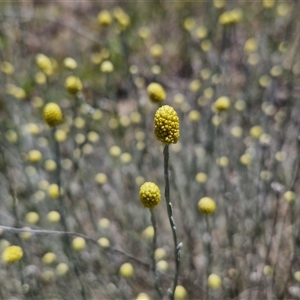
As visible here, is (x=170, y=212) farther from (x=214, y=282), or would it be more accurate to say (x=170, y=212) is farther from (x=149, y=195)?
(x=214, y=282)

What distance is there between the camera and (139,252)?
1723 millimetres

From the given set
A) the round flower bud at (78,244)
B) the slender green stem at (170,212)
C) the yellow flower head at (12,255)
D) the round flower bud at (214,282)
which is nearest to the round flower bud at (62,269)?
the round flower bud at (78,244)

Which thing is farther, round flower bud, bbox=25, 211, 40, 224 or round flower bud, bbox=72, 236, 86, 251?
round flower bud, bbox=25, 211, 40, 224

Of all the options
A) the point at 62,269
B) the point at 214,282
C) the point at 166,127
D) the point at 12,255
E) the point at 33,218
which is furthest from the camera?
the point at 33,218

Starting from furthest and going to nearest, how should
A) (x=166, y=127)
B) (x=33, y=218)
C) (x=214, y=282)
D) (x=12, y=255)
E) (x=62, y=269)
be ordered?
1. (x=33, y=218)
2. (x=62, y=269)
3. (x=214, y=282)
4. (x=12, y=255)
5. (x=166, y=127)

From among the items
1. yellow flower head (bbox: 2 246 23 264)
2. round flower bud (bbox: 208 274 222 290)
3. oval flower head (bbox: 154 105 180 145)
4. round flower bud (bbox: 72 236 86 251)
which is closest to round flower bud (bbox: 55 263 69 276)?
round flower bud (bbox: 72 236 86 251)

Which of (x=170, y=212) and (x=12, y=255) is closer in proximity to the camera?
(x=170, y=212)

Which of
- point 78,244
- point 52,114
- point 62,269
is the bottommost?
point 62,269

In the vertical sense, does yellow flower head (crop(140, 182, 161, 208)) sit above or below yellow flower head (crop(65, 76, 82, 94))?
below

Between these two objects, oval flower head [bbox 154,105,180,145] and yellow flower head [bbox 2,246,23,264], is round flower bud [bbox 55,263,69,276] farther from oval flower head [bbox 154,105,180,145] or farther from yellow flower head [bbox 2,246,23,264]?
oval flower head [bbox 154,105,180,145]

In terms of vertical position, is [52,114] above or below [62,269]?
above

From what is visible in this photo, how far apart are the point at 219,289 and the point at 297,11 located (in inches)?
59.6

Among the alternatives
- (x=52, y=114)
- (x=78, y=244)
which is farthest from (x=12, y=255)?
(x=52, y=114)

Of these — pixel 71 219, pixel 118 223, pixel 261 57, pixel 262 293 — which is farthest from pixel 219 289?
pixel 261 57
